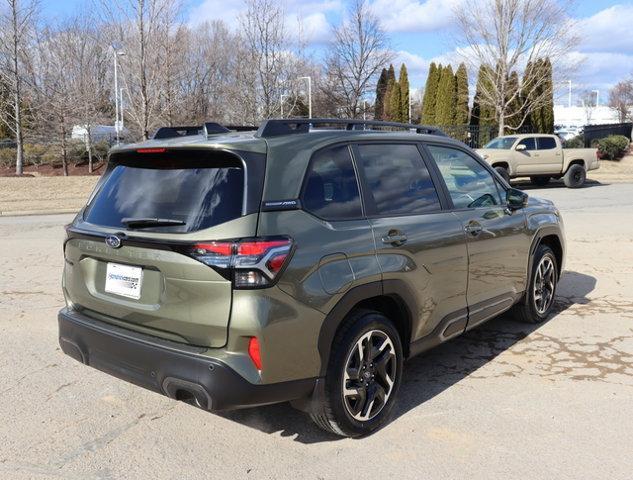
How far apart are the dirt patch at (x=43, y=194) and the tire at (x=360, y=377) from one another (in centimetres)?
1559

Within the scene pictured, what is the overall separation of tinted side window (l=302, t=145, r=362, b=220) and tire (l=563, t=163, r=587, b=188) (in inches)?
776

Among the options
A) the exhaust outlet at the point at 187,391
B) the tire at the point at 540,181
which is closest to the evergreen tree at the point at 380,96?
the tire at the point at 540,181

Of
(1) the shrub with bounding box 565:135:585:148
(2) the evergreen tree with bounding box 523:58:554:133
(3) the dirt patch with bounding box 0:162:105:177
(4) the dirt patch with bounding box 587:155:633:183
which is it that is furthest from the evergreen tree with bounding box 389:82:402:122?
(3) the dirt patch with bounding box 0:162:105:177

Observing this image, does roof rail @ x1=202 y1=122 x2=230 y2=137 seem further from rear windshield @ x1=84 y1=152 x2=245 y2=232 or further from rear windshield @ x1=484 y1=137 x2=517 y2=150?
rear windshield @ x1=484 y1=137 x2=517 y2=150

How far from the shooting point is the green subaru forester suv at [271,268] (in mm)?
2977

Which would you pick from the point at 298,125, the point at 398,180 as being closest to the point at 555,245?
the point at 398,180

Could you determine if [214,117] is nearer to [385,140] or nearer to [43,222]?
[43,222]

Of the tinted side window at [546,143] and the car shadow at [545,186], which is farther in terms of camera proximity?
the car shadow at [545,186]

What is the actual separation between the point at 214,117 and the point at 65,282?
105 feet

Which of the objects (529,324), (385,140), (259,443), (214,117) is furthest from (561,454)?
(214,117)

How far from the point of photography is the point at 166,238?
3104 mm

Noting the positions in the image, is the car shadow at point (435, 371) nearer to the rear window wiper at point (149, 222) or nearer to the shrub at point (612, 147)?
the rear window wiper at point (149, 222)

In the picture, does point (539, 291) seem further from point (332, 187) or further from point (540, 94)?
point (540, 94)

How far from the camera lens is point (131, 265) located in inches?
130
